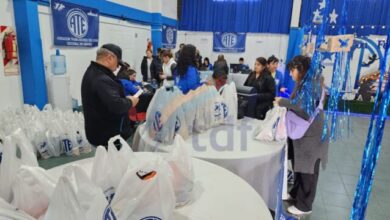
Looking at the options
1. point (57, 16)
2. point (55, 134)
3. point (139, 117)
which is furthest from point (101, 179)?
point (57, 16)

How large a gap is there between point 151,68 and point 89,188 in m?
5.11

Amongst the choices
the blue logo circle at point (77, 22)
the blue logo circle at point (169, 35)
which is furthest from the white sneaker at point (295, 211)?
the blue logo circle at point (169, 35)

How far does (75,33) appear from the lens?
13.9 ft

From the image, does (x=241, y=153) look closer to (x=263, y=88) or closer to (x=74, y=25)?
(x=263, y=88)

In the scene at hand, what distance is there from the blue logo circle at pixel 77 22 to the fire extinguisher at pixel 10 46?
0.97m

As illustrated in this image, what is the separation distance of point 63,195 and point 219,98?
145 centimetres

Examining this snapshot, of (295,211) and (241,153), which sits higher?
Result: (241,153)

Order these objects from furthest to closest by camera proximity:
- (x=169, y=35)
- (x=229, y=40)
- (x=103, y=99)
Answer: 1. (x=229, y=40)
2. (x=169, y=35)
3. (x=103, y=99)

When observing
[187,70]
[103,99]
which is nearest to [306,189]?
[187,70]

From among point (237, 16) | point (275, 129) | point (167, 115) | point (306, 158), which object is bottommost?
point (306, 158)

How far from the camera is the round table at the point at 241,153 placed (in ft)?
5.02

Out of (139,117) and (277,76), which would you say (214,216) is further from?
(277,76)

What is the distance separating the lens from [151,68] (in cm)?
562

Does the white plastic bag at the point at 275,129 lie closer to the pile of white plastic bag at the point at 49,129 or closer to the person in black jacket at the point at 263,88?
the person in black jacket at the point at 263,88
